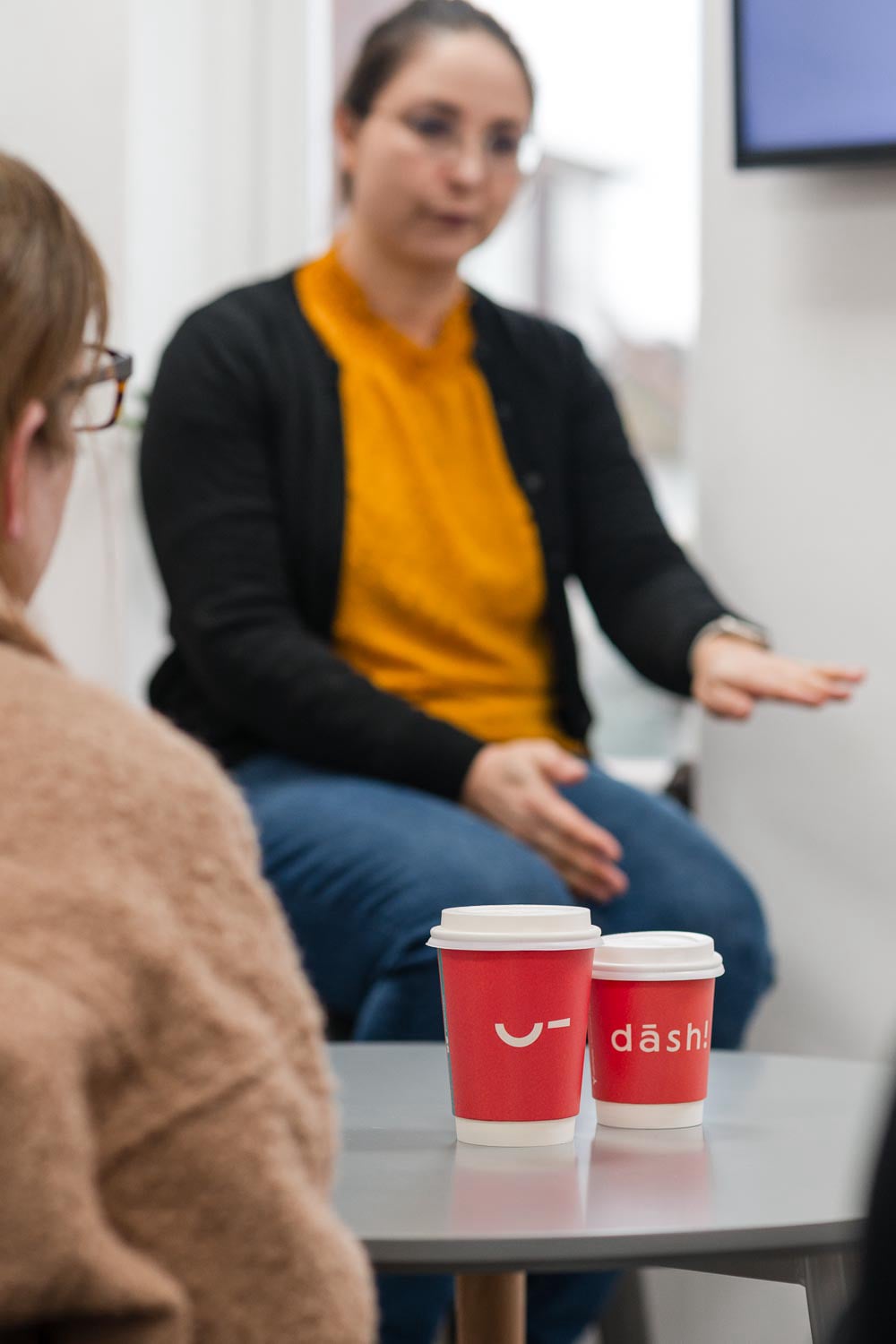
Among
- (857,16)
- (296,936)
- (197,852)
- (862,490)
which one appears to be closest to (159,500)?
(296,936)

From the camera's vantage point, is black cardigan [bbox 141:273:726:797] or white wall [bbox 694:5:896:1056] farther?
white wall [bbox 694:5:896:1056]

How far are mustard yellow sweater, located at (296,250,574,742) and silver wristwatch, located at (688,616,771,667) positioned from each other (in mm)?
188

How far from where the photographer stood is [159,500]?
1842 mm

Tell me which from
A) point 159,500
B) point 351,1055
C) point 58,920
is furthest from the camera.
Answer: point 159,500

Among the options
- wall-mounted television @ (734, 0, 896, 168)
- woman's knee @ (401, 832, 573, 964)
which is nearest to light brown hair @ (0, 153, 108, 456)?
woman's knee @ (401, 832, 573, 964)

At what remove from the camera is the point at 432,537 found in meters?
1.91

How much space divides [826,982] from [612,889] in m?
0.50

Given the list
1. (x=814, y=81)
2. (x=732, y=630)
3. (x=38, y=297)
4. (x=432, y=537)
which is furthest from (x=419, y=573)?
(x=38, y=297)

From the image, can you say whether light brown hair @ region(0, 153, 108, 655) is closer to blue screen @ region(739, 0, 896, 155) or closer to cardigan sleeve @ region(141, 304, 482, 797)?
cardigan sleeve @ region(141, 304, 482, 797)

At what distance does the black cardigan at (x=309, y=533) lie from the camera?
172 cm

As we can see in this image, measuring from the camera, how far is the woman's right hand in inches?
64.7

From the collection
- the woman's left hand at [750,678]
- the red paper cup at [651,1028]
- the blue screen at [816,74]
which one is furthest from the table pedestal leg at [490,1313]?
the blue screen at [816,74]

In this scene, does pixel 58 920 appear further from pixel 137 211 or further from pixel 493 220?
pixel 137 211

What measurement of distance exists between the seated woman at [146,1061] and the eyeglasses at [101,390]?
193 mm
